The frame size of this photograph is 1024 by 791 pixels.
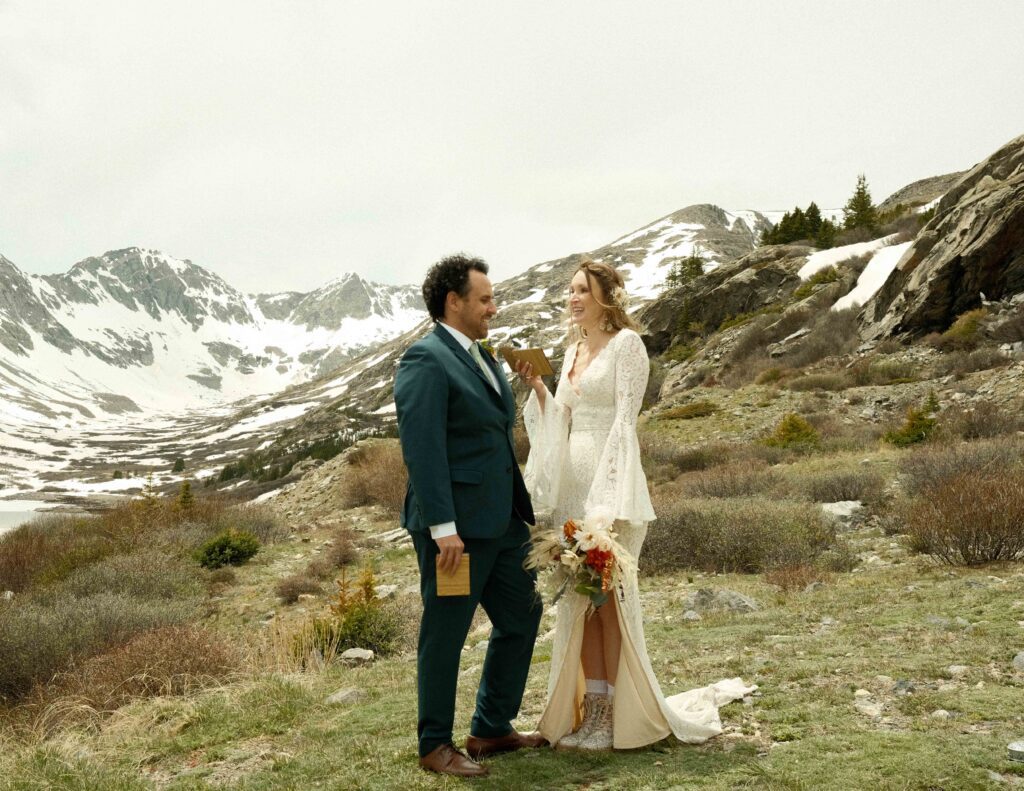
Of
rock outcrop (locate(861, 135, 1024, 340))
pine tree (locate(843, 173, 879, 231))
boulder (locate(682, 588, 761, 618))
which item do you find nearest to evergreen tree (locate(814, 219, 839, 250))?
pine tree (locate(843, 173, 879, 231))

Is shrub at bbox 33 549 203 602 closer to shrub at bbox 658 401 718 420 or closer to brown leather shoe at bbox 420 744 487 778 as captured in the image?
brown leather shoe at bbox 420 744 487 778

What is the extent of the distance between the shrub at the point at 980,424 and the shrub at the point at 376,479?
1097 centimetres

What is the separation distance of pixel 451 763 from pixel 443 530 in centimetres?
102

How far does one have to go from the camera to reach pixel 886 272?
1091 inches

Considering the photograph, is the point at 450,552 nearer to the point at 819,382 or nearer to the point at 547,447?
the point at 547,447

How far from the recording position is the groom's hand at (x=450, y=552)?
311 centimetres

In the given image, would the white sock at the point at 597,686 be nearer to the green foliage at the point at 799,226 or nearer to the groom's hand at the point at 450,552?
the groom's hand at the point at 450,552

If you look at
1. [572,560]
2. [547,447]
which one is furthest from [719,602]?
[572,560]

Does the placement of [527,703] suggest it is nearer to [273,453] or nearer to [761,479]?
[761,479]

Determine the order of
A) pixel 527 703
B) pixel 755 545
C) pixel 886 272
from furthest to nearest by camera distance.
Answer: pixel 886 272 < pixel 755 545 < pixel 527 703

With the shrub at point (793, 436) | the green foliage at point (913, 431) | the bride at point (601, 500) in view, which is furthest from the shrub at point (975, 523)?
the shrub at point (793, 436)

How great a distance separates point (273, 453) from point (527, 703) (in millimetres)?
75142

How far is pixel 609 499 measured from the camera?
351cm

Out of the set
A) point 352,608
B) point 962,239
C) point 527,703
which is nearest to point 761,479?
point 352,608
